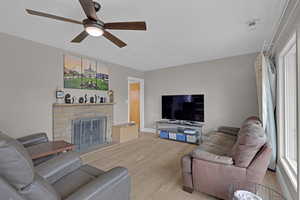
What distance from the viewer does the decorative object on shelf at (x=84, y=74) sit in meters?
3.34

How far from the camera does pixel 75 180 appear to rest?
1378mm

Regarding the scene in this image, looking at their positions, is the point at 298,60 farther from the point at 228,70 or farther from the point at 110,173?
the point at 228,70

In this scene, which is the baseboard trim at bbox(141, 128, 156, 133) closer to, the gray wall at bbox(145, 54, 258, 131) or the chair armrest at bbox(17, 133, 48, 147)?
the gray wall at bbox(145, 54, 258, 131)

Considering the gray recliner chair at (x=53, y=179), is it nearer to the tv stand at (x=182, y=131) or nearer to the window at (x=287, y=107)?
the window at (x=287, y=107)

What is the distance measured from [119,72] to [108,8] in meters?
2.79

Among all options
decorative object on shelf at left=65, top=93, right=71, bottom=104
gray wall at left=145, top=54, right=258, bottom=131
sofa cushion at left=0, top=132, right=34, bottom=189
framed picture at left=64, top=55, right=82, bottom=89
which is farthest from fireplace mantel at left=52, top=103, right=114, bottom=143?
sofa cushion at left=0, top=132, right=34, bottom=189

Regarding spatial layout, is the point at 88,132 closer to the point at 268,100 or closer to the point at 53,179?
the point at 53,179

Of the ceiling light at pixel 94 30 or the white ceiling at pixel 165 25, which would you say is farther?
the white ceiling at pixel 165 25

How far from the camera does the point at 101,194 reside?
3.50 ft

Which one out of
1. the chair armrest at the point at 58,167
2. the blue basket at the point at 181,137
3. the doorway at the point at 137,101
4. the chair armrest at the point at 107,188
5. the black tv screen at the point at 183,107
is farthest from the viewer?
the doorway at the point at 137,101

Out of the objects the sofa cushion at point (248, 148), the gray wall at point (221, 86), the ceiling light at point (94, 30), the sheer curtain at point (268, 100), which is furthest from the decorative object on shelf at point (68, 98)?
the sheer curtain at point (268, 100)

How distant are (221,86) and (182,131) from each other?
1.72 m

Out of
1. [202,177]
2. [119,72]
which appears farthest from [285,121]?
[119,72]

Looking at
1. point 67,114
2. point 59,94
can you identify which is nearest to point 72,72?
point 59,94
